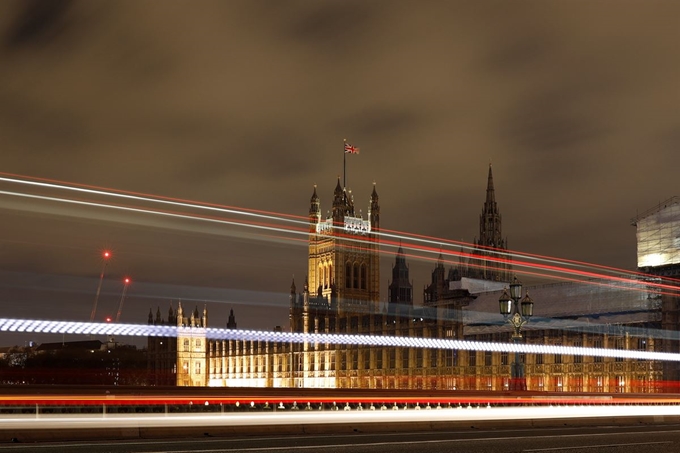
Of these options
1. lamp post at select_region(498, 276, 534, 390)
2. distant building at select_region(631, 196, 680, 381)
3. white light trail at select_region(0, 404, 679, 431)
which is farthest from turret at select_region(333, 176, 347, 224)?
white light trail at select_region(0, 404, 679, 431)

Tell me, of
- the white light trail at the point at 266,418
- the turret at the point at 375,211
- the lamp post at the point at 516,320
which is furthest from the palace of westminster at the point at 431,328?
the white light trail at the point at 266,418

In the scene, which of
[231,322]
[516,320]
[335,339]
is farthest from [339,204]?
[516,320]

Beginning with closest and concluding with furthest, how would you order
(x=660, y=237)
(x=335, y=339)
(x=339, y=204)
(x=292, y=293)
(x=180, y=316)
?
(x=660, y=237)
(x=335, y=339)
(x=292, y=293)
(x=339, y=204)
(x=180, y=316)

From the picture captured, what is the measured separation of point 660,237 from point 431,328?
1979cm

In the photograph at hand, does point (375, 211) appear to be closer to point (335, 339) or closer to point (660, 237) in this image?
point (335, 339)

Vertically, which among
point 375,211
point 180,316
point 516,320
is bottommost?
point 516,320

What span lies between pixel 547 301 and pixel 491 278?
36.6m

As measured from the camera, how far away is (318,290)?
122250 mm

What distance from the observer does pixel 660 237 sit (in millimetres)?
69062

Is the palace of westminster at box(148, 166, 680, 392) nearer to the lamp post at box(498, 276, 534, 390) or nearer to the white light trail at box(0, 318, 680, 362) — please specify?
the white light trail at box(0, 318, 680, 362)

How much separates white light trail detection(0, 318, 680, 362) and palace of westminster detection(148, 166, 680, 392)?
0.89m

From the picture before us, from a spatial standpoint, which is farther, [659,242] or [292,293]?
[292,293]

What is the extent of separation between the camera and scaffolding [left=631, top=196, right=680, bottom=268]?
67.8 m

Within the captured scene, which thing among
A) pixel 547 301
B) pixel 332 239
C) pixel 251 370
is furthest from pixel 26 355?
pixel 547 301
